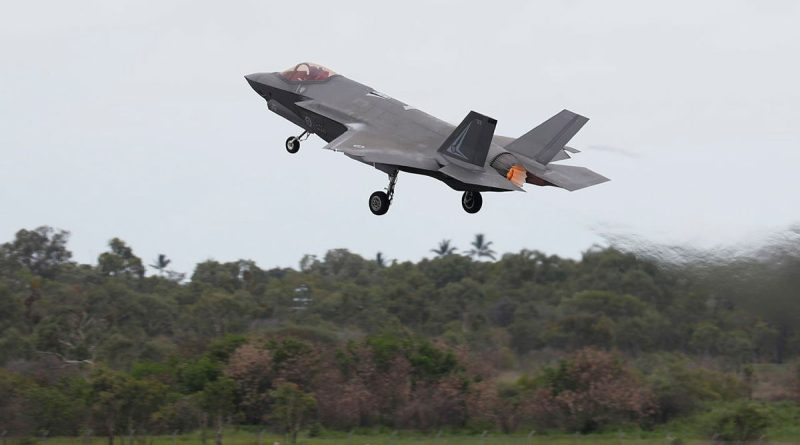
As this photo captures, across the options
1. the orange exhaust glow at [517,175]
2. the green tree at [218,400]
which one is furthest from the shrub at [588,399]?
the orange exhaust glow at [517,175]

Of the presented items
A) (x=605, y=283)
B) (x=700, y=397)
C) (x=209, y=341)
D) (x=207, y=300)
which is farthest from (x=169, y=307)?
(x=700, y=397)

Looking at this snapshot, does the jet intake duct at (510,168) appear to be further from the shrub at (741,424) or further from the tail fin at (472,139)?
the shrub at (741,424)

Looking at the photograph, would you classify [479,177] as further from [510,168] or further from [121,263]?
[121,263]

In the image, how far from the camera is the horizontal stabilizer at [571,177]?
104ft

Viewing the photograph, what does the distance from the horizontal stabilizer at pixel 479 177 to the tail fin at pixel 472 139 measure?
9.7 inches

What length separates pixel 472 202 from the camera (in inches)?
1307

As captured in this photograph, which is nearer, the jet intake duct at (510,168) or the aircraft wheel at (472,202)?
the jet intake duct at (510,168)

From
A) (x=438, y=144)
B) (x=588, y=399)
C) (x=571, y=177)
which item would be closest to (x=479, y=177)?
(x=438, y=144)

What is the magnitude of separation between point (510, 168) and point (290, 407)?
23.5 meters

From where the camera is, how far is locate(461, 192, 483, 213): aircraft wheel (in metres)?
33.2

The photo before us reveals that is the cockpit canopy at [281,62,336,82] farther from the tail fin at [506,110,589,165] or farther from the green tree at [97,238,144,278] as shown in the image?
the green tree at [97,238,144,278]

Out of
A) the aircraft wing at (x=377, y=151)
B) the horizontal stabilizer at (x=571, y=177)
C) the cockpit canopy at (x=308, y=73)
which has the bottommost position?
the horizontal stabilizer at (x=571, y=177)

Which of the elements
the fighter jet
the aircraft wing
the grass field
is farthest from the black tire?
the grass field

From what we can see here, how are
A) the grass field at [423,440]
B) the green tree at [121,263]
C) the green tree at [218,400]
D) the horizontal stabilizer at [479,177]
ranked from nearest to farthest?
the horizontal stabilizer at [479,177] → the grass field at [423,440] → the green tree at [218,400] → the green tree at [121,263]
